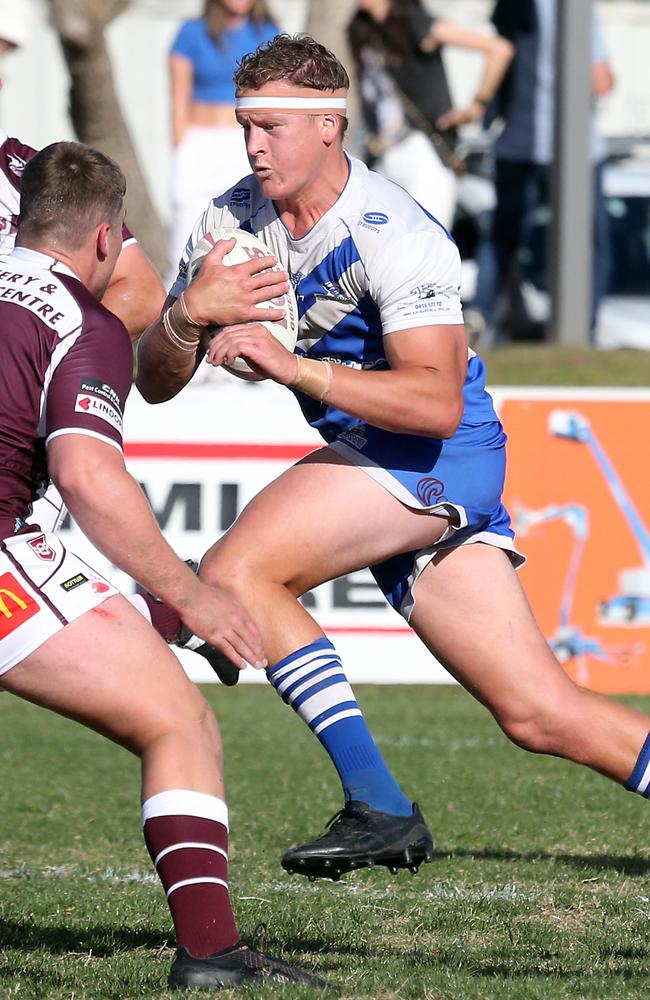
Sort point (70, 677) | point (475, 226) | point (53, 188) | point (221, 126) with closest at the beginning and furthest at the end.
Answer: point (70, 677)
point (53, 188)
point (221, 126)
point (475, 226)

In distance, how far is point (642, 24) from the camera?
2853cm

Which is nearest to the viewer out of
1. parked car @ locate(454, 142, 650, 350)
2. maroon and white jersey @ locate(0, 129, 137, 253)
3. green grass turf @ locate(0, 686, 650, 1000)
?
green grass turf @ locate(0, 686, 650, 1000)

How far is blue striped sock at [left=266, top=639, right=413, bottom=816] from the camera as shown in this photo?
463 cm

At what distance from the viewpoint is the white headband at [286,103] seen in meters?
4.67

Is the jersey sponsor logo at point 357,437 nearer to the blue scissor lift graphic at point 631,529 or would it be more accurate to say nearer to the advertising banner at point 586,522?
the advertising banner at point 586,522

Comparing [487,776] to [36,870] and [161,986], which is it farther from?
[161,986]

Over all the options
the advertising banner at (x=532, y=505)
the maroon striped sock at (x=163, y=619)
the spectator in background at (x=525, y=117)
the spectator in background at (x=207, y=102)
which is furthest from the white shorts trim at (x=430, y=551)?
the spectator in background at (x=525, y=117)

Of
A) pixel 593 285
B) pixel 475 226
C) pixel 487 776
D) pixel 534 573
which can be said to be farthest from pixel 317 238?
pixel 475 226

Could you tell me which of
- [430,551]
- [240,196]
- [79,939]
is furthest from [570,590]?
[79,939]

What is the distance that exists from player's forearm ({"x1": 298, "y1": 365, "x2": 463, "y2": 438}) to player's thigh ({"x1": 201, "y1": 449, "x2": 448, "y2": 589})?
235 mm

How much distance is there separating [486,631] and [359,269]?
1007mm

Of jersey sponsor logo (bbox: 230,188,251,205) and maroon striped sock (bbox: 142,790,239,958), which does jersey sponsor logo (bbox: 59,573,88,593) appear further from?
jersey sponsor logo (bbox: 230,188,251,205)

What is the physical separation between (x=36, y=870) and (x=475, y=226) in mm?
8964

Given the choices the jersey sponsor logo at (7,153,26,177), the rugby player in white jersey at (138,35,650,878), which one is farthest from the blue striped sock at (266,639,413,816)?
the jersey sponsor logo at (7,153,26,177)
